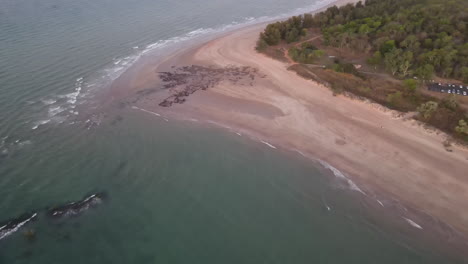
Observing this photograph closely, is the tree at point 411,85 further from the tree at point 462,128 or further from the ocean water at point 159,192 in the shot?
the ocean water at point 159,192

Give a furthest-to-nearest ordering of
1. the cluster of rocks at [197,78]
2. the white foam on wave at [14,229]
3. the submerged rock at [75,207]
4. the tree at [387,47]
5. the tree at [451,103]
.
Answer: the tree at [387,47] < the cluster of rocks at [197,78] < the tree at [451,103] < the submerged rock at [75,207] < the white foam on wave at [14,229]

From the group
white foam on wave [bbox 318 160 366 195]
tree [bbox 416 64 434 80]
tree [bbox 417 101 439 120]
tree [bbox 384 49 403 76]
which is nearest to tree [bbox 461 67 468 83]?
tree [bbox 416 64 434 80]

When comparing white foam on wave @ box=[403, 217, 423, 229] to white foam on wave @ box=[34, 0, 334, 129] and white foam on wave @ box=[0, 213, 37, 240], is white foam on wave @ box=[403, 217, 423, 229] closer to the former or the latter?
white foam on wave @ box=[0, 213, 37, 240]

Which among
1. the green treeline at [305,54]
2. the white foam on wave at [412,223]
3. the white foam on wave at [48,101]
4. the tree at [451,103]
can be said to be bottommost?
the white foam on wave at [412,223]

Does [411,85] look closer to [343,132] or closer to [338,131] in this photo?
[343,132]

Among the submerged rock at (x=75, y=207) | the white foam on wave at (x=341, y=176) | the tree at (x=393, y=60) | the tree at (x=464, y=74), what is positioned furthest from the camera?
the tree at (x=393, y=60)

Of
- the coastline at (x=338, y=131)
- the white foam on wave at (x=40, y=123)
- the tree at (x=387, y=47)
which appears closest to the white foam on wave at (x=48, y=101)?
the white foam on wave at (x=40, y=123)

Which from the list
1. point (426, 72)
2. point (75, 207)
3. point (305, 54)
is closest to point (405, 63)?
point (426, 72)

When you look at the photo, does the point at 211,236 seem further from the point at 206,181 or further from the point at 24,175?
the point at 24,175
